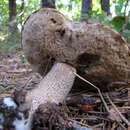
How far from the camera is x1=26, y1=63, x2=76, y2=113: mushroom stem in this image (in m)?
1.28

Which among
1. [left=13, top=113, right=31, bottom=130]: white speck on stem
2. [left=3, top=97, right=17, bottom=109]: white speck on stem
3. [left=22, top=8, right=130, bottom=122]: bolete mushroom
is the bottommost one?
[left=13, top=113, right=31, bottom=130]: white speck on stem

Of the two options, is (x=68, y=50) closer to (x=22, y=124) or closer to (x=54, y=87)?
(x=54, y=87)

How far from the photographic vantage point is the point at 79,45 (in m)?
1.44

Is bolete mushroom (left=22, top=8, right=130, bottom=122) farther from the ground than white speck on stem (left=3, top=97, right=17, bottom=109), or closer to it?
farther from the ground

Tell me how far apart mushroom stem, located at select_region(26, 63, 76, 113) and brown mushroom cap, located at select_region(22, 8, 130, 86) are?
10cm

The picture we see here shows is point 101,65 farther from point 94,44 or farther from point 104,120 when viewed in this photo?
point 104,120

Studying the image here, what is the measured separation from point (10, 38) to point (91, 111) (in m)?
4.86

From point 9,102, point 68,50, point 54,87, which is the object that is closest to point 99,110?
point 54,87

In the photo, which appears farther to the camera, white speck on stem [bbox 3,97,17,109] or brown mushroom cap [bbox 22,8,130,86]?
brown mushroom cap [bbox 22,8,130,86]

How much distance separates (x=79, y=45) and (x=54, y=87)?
0.45 meters

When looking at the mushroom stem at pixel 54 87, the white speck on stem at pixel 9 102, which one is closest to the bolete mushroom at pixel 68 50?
the mushroom stem at pixel 54 87

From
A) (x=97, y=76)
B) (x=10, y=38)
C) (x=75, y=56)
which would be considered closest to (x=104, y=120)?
(x=97, y=76)

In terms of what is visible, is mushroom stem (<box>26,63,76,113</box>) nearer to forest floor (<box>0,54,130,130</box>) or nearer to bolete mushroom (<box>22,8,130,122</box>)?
bolete mushroom (<box>22,8,130,122</box>)

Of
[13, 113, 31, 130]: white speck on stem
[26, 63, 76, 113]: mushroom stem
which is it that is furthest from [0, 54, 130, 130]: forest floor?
[13, 113, 31, 130]: white speck on stem
